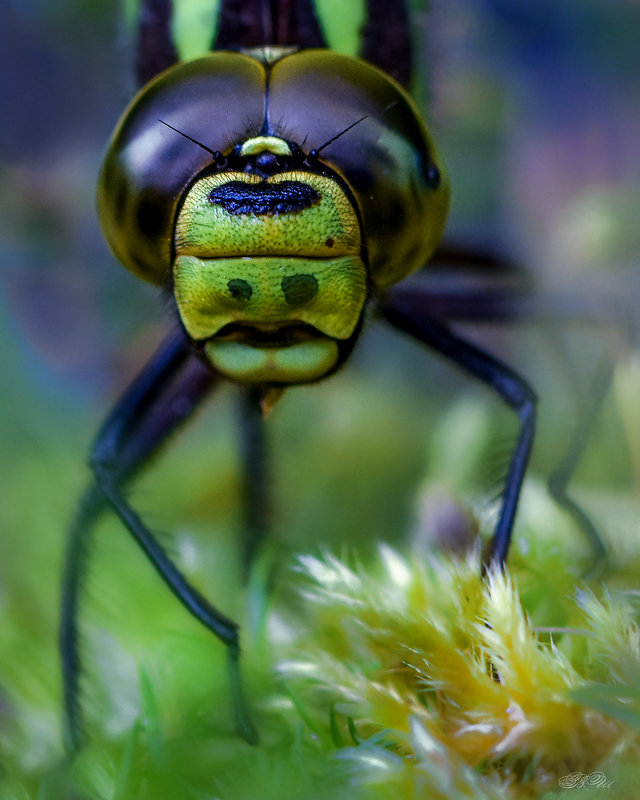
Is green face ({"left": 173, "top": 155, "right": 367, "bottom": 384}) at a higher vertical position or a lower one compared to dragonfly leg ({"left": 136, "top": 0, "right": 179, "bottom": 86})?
lower

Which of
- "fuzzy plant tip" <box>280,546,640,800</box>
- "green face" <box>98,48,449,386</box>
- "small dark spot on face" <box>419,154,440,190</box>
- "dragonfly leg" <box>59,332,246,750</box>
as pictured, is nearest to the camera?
"fuzzy plant tip" <box>280,546,640,800</box>

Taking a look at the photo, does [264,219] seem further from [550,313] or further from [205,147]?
[550,313]

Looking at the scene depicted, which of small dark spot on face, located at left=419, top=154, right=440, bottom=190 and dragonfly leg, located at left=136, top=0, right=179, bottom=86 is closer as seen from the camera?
small dark spot on face, located at left=419, top=154, right=440, bottom=190

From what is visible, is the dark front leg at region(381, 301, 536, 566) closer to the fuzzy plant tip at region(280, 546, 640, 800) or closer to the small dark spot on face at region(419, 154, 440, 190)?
the fuzzy plant tip at region(280, 546, 640, 800)

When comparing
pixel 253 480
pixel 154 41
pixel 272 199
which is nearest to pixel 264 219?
pixel 272 199

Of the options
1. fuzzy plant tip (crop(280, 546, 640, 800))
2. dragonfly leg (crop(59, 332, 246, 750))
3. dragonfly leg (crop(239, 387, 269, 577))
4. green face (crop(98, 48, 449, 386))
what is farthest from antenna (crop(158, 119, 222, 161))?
dragonfly leg (crop(239, 387, 269, 577))

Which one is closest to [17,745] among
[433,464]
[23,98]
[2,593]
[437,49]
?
[2,593]

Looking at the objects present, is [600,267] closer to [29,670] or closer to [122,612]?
[122,612]
